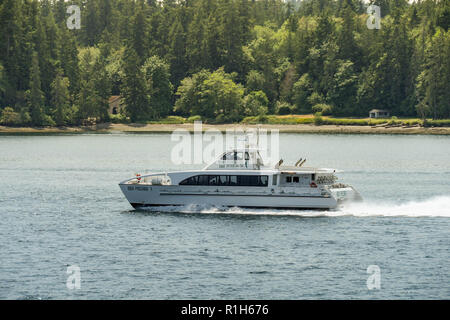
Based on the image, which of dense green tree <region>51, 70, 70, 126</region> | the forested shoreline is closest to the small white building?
the forested shoreline

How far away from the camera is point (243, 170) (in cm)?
5634

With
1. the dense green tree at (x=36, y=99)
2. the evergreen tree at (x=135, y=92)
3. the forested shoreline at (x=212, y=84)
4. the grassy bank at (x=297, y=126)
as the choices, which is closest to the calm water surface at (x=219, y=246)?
the grassy bank at (x=297, y=126)

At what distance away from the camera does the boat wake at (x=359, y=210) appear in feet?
184

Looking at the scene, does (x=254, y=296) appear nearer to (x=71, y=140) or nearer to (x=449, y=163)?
(x=449, y=163)

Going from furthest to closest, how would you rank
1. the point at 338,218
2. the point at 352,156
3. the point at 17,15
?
1. the point at 17,15
2. the point at 352,156
3. the point at 338,218

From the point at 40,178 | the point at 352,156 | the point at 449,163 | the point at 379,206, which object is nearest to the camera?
the point at 379,206

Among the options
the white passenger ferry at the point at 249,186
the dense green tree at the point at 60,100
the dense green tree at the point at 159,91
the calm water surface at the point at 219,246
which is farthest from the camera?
the dense green tree at the point at 159,91

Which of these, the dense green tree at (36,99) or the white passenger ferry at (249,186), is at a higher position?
the dense green tree at (36,99)

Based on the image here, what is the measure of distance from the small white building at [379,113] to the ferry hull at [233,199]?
133 m

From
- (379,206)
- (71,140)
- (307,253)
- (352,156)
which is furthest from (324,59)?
(307,253)

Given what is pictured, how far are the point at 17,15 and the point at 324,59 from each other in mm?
77907

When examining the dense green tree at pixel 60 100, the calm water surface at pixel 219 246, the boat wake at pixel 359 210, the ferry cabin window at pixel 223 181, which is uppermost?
the dense green tree at pixel 60 100

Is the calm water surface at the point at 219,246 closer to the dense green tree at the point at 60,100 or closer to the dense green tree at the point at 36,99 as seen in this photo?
the dense green tree at the point at 36,99

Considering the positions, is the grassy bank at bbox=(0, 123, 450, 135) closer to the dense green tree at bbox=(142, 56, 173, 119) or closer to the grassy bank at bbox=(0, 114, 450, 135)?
the grassy bank at bbox=(0, 114, 450, 135)
